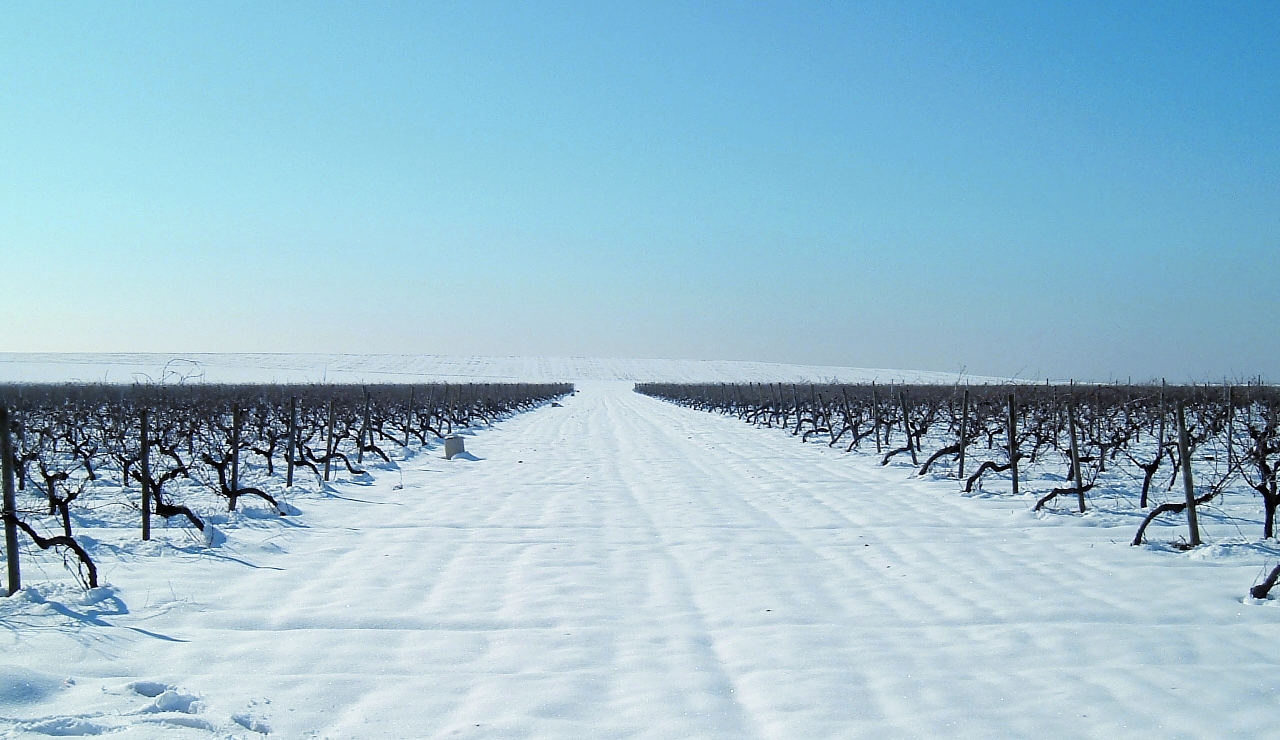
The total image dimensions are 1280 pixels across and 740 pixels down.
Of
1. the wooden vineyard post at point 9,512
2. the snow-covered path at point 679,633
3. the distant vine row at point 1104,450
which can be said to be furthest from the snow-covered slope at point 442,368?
the wooden vineyard post at point 9,512

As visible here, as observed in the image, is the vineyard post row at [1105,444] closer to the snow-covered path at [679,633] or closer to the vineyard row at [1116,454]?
the vineyard row at [1116,454]

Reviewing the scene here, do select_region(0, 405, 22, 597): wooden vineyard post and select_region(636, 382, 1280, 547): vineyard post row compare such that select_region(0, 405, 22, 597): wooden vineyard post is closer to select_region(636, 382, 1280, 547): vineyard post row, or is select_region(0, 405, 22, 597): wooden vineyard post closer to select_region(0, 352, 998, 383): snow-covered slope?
select_region(636, 382, 1280, 547): vineyard post row

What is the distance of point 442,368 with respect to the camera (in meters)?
108

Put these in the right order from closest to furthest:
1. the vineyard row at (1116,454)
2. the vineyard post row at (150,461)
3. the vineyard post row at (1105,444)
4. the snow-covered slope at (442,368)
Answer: the vineyard post row at (150,461)
the vineyard row at (1116,454)
the vineyard post row at (1105,444)
the snow-covered slope at (442,368)

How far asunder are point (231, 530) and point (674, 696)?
4941 millimetres

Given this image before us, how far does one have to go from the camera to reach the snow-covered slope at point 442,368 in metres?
82.2

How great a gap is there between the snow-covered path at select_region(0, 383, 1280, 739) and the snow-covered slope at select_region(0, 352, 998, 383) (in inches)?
2827

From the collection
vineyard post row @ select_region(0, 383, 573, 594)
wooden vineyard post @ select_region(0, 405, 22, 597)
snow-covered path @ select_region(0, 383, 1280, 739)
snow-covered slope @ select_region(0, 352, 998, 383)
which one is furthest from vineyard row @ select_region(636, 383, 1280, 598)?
→ snow-covered slope @ select_region(0, 352, 998, 383)

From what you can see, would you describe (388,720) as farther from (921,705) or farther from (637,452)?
(637,452)

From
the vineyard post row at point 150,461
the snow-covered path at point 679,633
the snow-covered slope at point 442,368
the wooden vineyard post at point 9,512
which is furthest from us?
the snow-covered slope at point 442,368

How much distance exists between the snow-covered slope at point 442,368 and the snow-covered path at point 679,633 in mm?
71794

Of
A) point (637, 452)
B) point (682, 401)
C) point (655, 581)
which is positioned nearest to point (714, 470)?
point (637, 452)

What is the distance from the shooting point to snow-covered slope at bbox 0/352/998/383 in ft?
270

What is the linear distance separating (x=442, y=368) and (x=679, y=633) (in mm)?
106667
